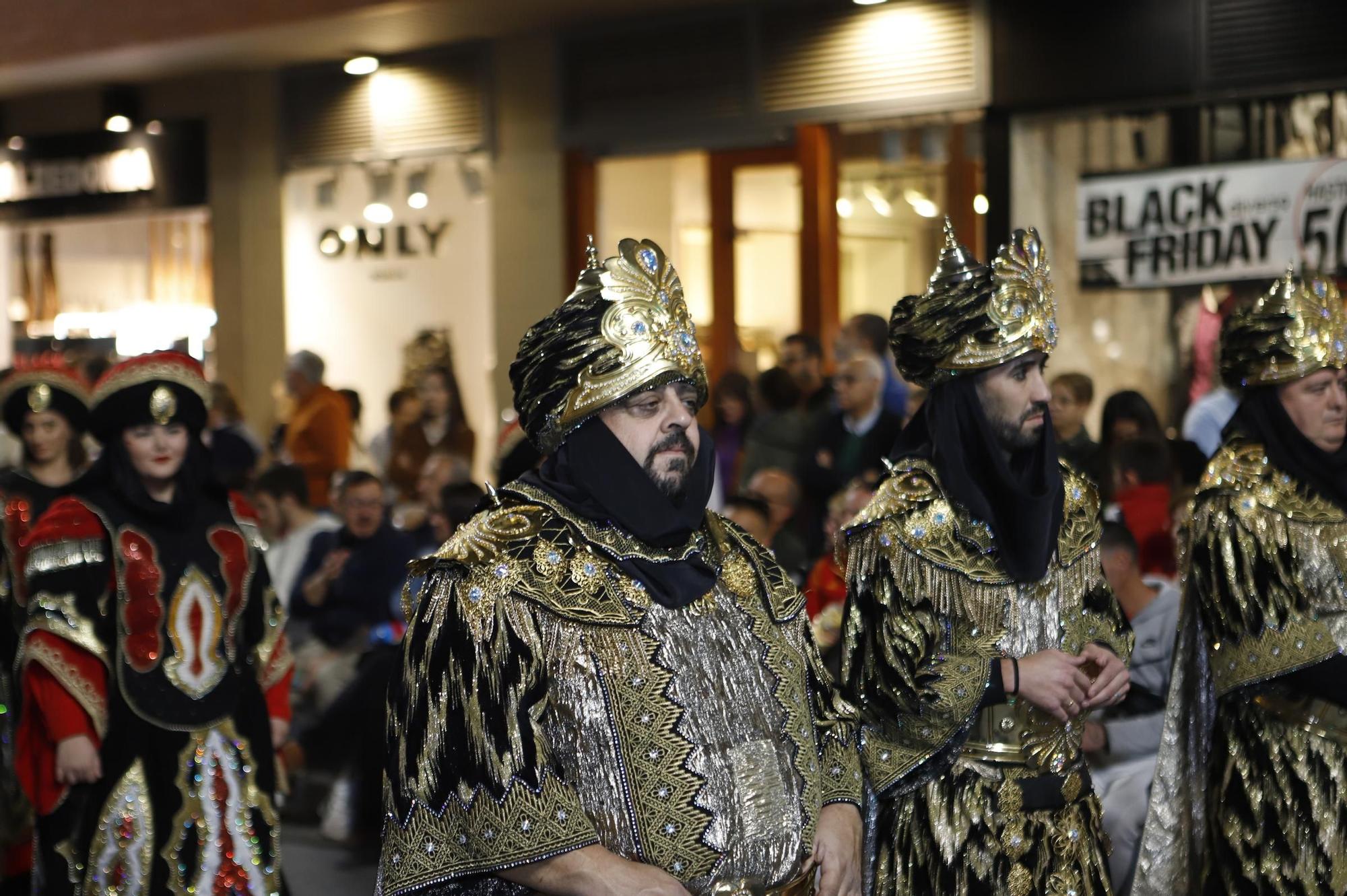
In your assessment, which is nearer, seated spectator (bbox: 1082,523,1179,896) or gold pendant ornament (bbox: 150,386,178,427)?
gold pendant ornament (bbox: 150,386,178,427)

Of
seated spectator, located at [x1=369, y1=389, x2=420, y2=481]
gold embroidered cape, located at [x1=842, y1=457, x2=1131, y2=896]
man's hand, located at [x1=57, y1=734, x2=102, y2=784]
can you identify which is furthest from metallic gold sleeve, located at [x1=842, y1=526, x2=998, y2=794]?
seated spectator, located at [x1=369, y1=389, x2=420, y2=481]

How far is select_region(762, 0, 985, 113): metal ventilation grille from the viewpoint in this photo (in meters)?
11.2

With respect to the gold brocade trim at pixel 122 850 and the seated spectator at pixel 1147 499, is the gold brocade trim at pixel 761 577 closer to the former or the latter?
the gold brocade trim at pixel 122 850

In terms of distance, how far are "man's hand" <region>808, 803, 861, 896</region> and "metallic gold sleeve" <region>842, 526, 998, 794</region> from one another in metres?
0.82

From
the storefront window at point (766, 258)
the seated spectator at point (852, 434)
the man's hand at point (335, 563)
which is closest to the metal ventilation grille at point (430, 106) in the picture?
the storefront window at point (766, 258)

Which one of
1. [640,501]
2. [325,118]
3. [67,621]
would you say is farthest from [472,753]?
[325,118]

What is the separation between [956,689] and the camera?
4.23 metres

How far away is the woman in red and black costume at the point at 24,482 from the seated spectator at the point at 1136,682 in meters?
3.75

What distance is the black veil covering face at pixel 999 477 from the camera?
4309 mm

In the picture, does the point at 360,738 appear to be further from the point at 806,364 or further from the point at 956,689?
the point at 956,689

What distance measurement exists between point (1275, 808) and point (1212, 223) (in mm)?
5749

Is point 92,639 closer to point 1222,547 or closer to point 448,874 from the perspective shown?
point 448,874

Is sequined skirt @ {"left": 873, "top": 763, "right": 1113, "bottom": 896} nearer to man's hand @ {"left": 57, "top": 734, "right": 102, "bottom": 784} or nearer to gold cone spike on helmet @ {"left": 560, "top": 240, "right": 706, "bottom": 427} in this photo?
gold cone spike on helmet @ {"left": 560, "top": 240, "right": 706, "bottom": 427}

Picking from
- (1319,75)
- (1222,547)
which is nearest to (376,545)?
(1222,547)
